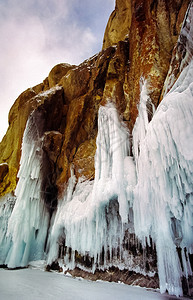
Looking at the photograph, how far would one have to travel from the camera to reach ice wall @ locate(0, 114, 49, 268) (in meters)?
8.97

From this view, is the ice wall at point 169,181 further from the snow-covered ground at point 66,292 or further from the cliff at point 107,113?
the snow-covered ground at point 66,292

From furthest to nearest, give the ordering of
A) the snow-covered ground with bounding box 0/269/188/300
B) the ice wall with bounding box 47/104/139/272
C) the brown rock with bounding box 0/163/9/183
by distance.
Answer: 1. the brown rock with bounding box 0/163/9/183
2. the ice wall with bounding box 47/104/139/272
3. the snow-covered ground with bounding box 0/269/188/300

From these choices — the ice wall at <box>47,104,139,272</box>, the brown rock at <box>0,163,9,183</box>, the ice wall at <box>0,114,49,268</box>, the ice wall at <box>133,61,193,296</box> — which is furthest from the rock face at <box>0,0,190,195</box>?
the ice wall at <box>133,61,193,296</box>

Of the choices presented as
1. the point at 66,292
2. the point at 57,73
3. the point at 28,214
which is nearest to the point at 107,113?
the point at 66,292

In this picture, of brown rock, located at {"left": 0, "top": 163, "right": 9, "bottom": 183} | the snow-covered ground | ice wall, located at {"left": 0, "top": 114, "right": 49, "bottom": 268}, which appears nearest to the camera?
the snow-covered ground

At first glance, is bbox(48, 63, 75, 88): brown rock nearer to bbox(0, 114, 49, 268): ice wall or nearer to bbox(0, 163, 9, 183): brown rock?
bbox(0, 114, 49, 268): ice wall

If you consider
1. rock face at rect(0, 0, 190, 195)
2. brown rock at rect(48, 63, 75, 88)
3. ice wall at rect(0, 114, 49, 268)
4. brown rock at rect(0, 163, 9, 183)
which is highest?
brown rock at rect(48, 63, 75, 88)

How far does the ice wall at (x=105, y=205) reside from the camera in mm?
5609

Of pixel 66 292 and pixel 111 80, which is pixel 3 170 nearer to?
pixel 111 80

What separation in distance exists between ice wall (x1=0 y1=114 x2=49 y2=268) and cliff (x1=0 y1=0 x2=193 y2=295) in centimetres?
9

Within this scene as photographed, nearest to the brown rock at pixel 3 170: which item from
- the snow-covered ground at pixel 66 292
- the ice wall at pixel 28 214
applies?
the ice wall at pixel 28 214

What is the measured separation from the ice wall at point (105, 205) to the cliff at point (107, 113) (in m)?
0.05

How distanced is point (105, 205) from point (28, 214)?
17.6 feet

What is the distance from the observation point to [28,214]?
9.39 meters
